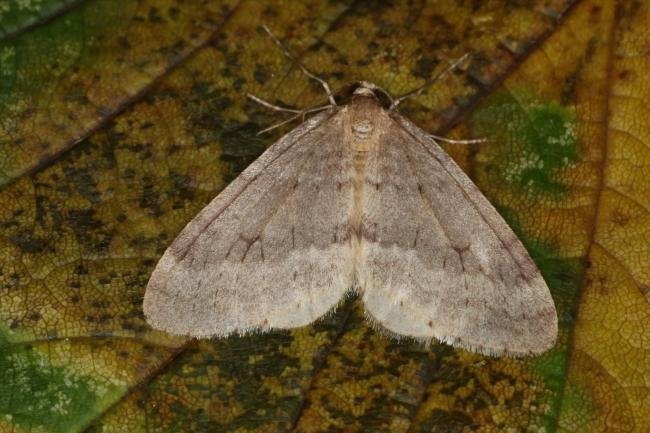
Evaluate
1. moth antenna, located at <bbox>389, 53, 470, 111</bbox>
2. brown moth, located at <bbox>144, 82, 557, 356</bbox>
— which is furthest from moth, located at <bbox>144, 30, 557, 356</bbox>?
moth antenna, located at <bbox>389, 53, 470, 111</bbox>

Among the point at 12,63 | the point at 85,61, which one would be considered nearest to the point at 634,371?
the point at 85,61

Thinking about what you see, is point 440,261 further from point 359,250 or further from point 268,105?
point 268,105

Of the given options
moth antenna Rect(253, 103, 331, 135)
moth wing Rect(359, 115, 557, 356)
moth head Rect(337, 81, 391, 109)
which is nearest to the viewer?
moth wing Rect(359, 115, 557, 356)

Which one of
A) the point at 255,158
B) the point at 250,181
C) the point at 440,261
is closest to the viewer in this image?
the point at 440,261

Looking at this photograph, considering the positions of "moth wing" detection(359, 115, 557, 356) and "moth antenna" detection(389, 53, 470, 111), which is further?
"moth antenna" detection(389, 53, 470, 111)

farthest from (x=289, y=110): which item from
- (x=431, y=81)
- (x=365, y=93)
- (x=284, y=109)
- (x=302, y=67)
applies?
(x=431, y=81)

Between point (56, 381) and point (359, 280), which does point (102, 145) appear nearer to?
point (56, 381)

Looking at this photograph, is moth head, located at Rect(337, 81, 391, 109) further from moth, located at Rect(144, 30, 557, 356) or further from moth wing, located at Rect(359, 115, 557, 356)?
moth wing, located at Rect(359, 115, 557, 356)

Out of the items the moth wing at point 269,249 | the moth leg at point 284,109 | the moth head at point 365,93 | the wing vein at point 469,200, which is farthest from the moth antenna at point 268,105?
the wing vein at point 469,200
